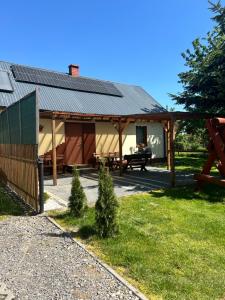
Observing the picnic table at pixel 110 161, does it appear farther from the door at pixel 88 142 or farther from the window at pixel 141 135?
the window at pixel 141 135

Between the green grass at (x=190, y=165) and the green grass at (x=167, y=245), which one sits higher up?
the green grass at (x=190, y=165)

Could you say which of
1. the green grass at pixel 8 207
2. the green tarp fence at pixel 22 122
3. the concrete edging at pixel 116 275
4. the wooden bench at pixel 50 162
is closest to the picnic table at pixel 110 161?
the wooden bench at pixel 50 162

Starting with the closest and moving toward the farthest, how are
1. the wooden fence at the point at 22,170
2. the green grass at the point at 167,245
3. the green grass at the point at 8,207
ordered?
the green grass at the point at 167,245 < the wooden fence at the point at 22,170 < the green grass at the point at 8,207

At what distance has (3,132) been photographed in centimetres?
1081

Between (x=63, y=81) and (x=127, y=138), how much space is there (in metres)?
5.35

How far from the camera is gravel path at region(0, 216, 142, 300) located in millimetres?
3342

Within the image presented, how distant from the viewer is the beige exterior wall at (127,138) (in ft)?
53.5

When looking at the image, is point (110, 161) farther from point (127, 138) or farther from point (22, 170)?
point (22, 170)

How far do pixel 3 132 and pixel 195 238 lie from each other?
8260mm

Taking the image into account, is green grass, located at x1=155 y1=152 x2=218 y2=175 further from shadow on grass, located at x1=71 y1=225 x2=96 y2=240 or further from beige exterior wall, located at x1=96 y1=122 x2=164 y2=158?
shadow on grass, located at x1=71 y1=225 x2=96 y2=240

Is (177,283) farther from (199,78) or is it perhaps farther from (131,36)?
(131,36)

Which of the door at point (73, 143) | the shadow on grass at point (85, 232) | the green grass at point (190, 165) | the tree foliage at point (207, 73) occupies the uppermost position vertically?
the tree foliage at point (207, 73)

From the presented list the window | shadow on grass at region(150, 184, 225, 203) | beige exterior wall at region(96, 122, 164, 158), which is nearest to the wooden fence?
shadow on grass at region(150, 184, 225, 203)

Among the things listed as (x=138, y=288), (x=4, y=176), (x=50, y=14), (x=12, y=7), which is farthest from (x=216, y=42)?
(x=138, y=288)
